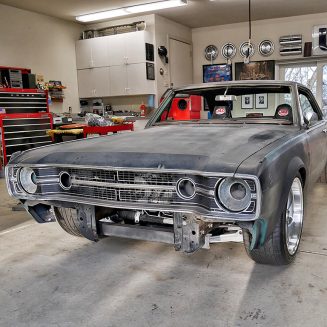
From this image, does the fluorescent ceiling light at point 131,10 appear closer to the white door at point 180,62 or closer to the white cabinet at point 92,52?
the white cabinet at point 92,52

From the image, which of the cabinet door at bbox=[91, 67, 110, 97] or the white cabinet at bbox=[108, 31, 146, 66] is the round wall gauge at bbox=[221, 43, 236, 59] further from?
the cabinet door at bbox=[91, 67, 110, 97]

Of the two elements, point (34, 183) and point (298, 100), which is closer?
point (34, 183)

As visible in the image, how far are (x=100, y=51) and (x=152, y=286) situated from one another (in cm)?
674

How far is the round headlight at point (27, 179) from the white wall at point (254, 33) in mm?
7290

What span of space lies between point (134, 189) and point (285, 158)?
80 cm

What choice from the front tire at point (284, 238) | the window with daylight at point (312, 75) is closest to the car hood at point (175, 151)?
the front tire at point (284, 238)

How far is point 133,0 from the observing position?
640cm

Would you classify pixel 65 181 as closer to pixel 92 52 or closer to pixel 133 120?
pixel 133 120

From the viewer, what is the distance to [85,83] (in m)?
8.09

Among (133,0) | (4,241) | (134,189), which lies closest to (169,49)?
(133,0)

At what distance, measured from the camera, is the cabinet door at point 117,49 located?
756 centimetres

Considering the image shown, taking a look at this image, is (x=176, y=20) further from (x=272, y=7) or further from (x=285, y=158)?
(x=285, y=158)

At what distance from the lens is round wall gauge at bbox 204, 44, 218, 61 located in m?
8.75

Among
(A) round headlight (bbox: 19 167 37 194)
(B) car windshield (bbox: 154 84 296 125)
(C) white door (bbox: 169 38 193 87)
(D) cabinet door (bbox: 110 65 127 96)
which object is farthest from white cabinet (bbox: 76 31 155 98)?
(A) round headlight (bbox: 19 167 37 194)
